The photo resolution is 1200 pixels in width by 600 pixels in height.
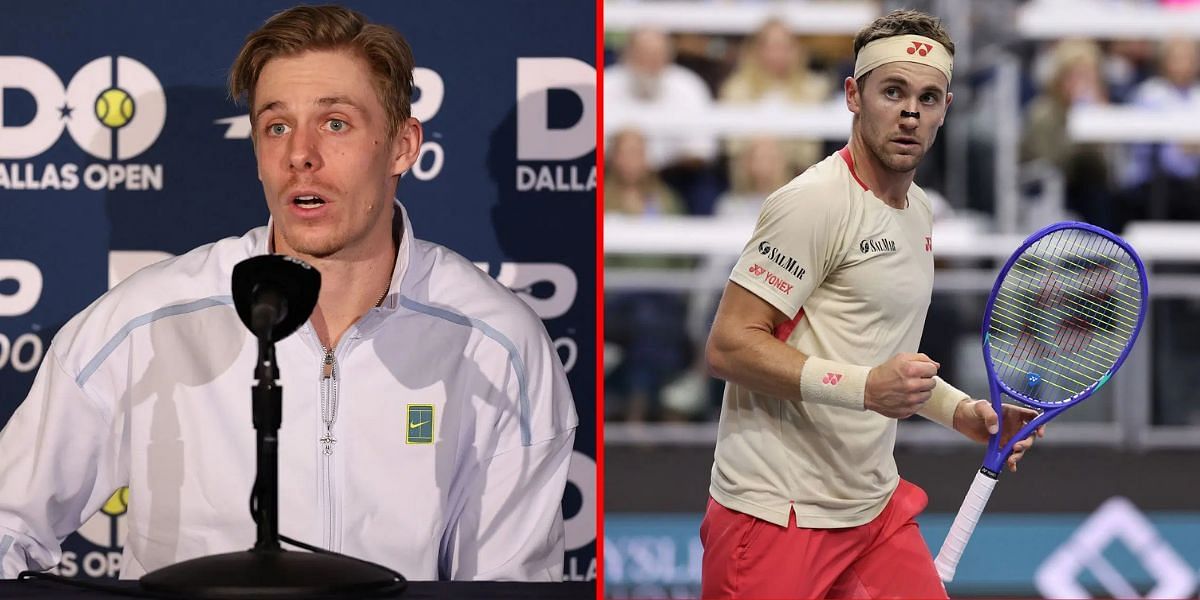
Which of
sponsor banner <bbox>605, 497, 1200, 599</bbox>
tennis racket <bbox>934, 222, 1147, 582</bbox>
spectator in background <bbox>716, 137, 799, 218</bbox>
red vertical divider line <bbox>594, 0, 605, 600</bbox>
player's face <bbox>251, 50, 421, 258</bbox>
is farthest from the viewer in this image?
spectator in background <bbox>716, 137, 799, 218</bbox>

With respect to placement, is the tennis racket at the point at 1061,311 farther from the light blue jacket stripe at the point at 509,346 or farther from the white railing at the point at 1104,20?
the light blue jacket stripe at the point at 509,346

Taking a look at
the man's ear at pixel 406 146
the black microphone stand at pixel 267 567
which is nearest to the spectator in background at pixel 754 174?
the man's ear at pixel 406 146

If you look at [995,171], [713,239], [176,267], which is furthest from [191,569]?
[995,171]

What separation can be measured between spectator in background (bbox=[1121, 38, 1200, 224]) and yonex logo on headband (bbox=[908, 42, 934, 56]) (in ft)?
15.1

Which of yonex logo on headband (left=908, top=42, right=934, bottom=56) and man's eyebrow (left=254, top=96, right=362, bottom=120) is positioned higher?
yonex logo on headband (left=908, top=42, right=934, bottom=56)

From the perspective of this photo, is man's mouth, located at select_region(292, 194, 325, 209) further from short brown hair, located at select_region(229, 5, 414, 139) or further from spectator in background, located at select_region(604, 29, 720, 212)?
spectator in background, located at select_region(604, 29, 720, 212)

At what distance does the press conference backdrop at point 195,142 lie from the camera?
266 cm

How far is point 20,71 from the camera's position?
2.66m

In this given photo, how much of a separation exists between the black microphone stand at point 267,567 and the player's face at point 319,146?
472mm

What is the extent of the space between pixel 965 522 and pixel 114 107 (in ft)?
5.41

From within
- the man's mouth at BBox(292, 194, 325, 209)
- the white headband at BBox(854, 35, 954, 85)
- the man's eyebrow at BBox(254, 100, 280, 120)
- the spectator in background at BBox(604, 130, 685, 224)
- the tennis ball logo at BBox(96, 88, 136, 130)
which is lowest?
the man's mouth at BBox(292, 194, 325, 209)

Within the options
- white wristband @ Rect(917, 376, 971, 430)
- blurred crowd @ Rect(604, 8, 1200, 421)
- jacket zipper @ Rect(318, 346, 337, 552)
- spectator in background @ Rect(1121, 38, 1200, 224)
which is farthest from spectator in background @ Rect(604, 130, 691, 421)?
jacket zipper @ Rect(318, 346, 337, 552)

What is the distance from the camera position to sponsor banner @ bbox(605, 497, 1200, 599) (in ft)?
17.9

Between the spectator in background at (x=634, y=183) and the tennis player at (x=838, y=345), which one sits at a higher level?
the spectator in background at (x=634, y=183)
